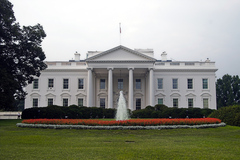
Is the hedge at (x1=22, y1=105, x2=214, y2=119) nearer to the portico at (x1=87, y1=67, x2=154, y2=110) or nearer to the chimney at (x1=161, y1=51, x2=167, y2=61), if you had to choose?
the portico at (x1=87, y1=67, x2=154, y2=110)

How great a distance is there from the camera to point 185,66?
44219mm

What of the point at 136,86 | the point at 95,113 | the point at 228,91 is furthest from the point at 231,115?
the point at 228,91

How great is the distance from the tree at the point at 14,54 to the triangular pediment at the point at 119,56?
1132 cm

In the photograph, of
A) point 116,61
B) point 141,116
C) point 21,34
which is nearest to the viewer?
point 21,34

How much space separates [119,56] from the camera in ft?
130

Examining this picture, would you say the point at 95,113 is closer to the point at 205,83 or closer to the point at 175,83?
the point at 175,83

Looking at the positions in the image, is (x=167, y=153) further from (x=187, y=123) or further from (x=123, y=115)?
(x=123, y=115)

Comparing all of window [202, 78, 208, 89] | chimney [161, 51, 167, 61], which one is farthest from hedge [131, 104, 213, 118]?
chimney [161, 51, 167, 61]

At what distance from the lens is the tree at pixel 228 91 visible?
61.8 meters

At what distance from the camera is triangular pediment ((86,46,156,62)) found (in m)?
39.4

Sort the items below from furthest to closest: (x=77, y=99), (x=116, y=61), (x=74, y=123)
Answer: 1. (x=77, y=99)
2. (x=116, y=61)
3. (x=74, y=123)

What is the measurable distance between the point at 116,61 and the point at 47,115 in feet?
51.3

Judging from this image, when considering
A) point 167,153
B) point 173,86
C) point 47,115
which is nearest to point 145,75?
point 173,86

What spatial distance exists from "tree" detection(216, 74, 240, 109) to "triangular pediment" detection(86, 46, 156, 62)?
32.6m
